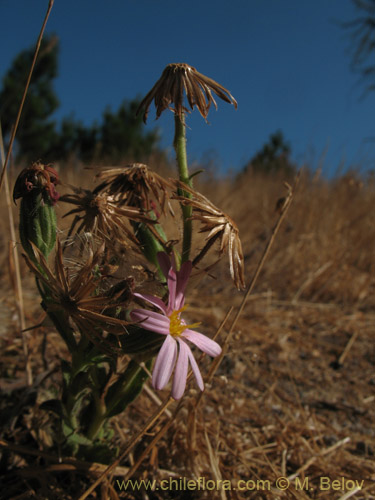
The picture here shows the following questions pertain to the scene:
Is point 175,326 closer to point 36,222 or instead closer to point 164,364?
point 164,364

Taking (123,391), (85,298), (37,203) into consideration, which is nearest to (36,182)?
(37,203)

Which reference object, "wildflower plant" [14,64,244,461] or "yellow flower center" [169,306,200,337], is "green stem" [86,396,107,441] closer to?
"wildflower plant" [14,64,244,461]

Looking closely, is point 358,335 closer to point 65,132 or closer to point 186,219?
point 186,219

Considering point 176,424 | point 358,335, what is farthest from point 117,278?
point 358,335

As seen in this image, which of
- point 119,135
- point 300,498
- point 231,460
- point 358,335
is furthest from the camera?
point 119,135

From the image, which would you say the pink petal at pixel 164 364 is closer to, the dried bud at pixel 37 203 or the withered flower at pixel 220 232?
the withered flower at pixel 220 232

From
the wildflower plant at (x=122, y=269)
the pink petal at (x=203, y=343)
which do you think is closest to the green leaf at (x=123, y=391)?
the wildflower plant at (x=122, y=269)
